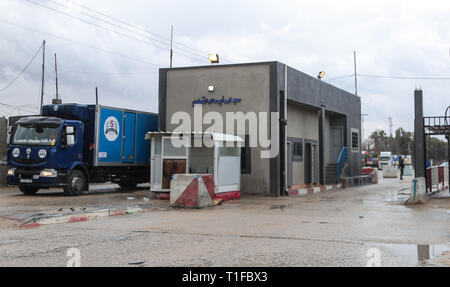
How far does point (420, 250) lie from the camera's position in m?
7.39

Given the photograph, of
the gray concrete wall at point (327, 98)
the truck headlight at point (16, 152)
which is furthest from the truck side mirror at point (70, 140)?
the gray concrete wall at point (327, 98)

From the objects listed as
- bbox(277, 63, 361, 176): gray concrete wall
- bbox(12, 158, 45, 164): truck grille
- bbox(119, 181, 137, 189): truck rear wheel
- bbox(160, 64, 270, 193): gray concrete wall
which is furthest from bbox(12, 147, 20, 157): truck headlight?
bbox(277, 63, 361, 176): gray concrete wall

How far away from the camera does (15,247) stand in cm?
764

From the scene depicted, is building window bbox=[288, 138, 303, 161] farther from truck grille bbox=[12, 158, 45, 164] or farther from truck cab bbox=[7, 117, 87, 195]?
truck grille bbox=[12, 158, 45, 164]

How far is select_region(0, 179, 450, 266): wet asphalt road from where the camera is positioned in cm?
661

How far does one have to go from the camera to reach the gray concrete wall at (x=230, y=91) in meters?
19.7

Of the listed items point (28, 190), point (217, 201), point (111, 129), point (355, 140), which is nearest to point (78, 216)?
point (217, 201)

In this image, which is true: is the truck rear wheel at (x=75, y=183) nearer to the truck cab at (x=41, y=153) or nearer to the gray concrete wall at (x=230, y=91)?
the truck cab at (x=41, y=153)

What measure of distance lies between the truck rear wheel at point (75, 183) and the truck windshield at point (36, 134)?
1579mm

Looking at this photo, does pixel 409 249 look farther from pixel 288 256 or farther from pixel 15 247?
pixel 15 247

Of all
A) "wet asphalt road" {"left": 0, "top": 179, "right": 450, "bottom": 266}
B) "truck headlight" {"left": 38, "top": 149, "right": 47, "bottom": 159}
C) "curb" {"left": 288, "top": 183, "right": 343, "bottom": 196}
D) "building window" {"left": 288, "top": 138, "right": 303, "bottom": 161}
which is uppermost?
"building window" {"left": 288, "top": 138, "right": 303, "bottom": 161}
